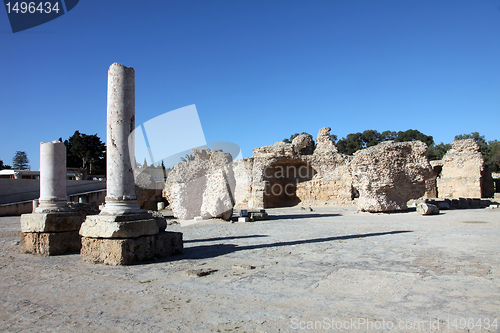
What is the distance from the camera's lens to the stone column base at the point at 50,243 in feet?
18.7

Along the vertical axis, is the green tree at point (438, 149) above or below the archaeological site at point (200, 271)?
above

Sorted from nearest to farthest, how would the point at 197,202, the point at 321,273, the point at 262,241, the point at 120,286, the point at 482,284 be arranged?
the point at 482,284 < the point at 120,286 < the point at 321,273 < the point at 262,241 < the point at 197,202

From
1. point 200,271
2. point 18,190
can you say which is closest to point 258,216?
point 200,271

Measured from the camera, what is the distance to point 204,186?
11523 millimetres

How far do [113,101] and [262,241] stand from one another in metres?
3.69

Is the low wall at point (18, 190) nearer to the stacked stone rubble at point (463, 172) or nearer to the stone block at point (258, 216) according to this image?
the stone block at point (258, 216)

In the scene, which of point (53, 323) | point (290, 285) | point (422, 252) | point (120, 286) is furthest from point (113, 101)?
point (422, 252)

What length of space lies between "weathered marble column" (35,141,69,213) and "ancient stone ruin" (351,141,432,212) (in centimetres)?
1005

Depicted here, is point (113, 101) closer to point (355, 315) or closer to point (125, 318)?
point (125, 318)

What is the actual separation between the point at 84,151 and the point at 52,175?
3342 centimetres

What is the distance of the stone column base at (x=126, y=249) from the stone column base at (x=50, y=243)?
1.09 m

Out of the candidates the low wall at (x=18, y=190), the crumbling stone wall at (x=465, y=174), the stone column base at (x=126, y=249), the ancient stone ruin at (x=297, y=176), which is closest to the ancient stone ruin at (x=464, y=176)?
the crumbling stone wall at (x=465, y=174)

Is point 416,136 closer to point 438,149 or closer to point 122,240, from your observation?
point 438,149

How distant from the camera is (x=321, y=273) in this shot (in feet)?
12.9
